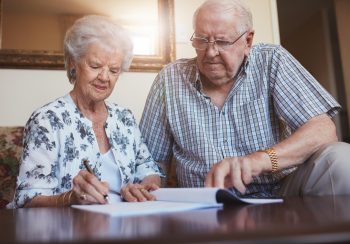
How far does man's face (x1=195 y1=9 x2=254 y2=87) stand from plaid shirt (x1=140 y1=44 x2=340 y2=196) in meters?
0.05

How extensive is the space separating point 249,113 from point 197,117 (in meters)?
0.18

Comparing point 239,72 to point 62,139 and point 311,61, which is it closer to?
point 62,139

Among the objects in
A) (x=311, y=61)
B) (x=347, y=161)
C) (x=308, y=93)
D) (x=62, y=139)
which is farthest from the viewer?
(x=311, y=61)

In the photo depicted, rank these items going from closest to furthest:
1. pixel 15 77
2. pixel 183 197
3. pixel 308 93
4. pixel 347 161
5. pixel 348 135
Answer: pixel 183 197 < pixel 347 161 < pixel 308 93 < pixel 15 77 < pixel 348 135

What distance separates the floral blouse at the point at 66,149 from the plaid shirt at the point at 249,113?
147 mm

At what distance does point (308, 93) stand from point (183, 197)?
75 cm

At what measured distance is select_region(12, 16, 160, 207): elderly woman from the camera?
1.13 metres

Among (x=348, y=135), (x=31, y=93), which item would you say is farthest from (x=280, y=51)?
(x=348, y=135)

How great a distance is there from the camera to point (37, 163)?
1123 mm

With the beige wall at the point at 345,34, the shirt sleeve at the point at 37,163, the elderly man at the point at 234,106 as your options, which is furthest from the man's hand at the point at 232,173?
the beige wall at the point at 345,34

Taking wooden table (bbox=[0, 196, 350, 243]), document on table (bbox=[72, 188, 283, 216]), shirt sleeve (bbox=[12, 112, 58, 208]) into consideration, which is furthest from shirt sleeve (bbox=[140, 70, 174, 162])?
wooden table (bbox=[0, 196, 350, 243])

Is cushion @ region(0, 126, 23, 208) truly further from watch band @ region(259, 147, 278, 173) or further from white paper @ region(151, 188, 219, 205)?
watch band @ region(259, 147, 278, 173)

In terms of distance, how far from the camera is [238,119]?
141cm

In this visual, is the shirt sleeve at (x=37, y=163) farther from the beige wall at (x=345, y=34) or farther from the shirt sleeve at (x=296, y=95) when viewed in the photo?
the beige wall at (x=345, y=34)
